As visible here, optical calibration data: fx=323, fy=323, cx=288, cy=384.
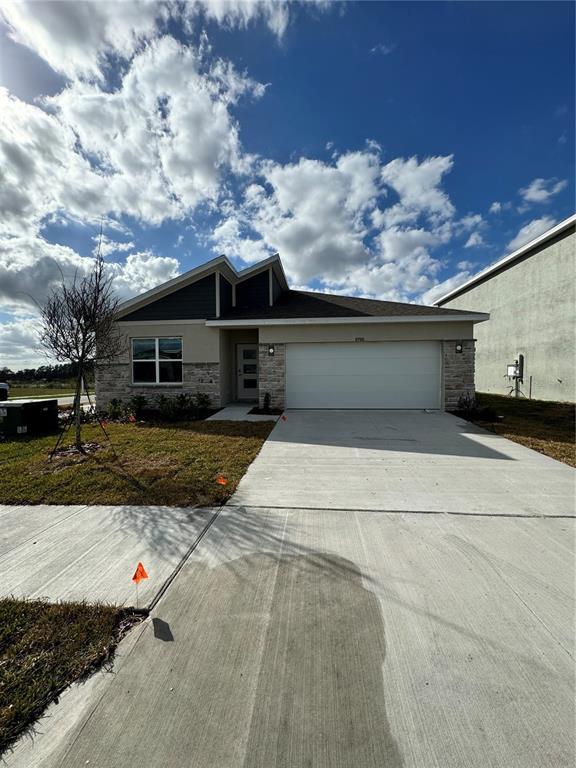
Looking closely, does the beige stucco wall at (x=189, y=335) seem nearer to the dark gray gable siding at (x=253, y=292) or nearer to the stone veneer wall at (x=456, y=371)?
the dark gray gable siding at (x=253, y=292)

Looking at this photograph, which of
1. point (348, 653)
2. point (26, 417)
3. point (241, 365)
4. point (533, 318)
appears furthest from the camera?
point (533, 318)

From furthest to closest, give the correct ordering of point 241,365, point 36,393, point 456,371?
point 36,393 → point 241,365 → point 456,371

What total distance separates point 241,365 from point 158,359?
3240mm

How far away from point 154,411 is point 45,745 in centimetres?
1025

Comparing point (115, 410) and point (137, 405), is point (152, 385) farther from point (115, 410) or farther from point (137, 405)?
point (115, 410)

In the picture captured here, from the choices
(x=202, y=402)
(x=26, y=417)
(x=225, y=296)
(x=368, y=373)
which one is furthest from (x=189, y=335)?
(x=368, y=373)

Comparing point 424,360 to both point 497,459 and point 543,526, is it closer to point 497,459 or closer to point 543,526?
point 497,459

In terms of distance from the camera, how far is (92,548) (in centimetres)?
312

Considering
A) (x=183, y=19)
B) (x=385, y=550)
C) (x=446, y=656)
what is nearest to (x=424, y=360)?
(x=385, y=550)

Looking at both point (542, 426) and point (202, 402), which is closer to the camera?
point (542, 426)

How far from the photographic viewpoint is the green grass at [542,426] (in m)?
6.73

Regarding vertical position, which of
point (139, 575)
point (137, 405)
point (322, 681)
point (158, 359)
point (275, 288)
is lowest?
point (322, 681)

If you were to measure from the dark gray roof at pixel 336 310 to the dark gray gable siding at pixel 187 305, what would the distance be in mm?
736

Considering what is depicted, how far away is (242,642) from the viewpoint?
207 cm
